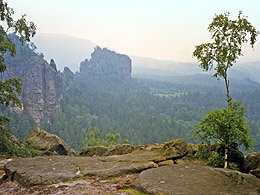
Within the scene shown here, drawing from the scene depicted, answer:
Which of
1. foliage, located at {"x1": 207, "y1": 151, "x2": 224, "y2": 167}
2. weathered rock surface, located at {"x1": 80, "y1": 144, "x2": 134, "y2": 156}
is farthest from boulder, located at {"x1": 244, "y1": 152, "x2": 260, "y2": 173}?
weathered rock surface, located at {"x1": 80, "y1": 144, "x2": 134, "y2": 156}

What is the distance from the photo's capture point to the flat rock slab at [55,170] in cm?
1018

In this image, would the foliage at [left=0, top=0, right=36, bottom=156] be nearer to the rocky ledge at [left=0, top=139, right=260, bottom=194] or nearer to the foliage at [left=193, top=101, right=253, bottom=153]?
the rocky ledge at [left=0, top=139, right=260, bottom=194]

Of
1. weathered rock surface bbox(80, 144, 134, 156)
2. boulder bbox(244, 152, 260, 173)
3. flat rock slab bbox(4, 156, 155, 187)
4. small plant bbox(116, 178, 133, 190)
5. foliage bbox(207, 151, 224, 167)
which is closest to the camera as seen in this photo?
small plant bbox(116, 178, 133, 190)

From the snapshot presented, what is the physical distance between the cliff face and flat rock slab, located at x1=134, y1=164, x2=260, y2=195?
418ft

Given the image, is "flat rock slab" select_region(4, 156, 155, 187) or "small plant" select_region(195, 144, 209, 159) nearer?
"flat rock slab" select_region(4, 156, 155, 187)

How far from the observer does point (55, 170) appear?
11.4 meters

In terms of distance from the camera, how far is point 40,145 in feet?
94.4

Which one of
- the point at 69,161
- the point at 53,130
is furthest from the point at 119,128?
the point at 69,161

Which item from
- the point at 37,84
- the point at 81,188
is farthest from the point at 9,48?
the point at 37,84

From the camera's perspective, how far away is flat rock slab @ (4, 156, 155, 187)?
10.2 meters

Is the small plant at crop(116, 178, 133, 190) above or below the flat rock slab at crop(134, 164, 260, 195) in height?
below

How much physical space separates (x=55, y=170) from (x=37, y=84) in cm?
13127

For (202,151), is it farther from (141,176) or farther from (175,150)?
(141,176)

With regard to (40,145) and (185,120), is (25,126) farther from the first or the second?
(185,120)
